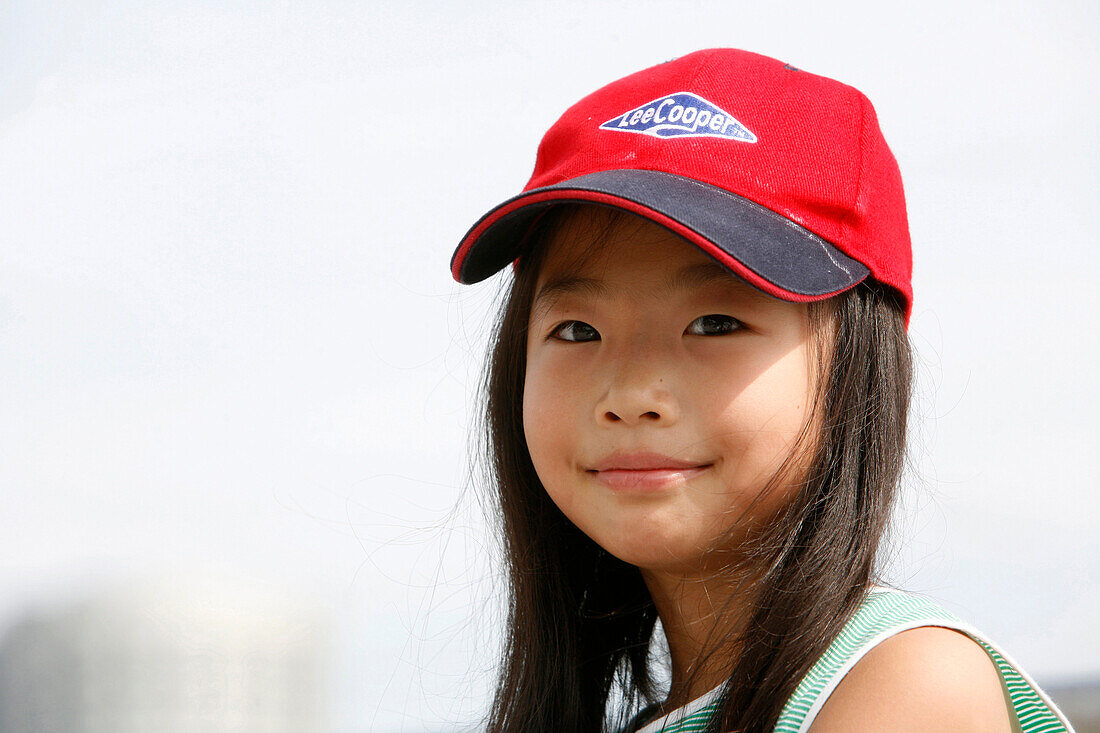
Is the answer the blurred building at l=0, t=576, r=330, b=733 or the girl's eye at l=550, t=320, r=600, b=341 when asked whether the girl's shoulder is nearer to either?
the girl's eye at l=550, t=320, r=600, b=341

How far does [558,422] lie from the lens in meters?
0.83

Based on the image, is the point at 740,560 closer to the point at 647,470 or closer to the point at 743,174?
the point at 647,470

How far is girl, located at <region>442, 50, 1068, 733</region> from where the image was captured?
A: 0.72m

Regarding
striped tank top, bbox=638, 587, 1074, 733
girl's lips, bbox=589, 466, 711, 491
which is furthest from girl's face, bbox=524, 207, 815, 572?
striped tank top, bbox=638, 587, 1074, 733

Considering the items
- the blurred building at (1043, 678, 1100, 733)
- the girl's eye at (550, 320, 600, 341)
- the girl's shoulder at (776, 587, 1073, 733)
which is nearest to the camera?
the girl's shoulder at (776, 587, 1073, 733)

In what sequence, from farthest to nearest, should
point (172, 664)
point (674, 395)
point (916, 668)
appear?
1. point (172, 664)
2. point (674, 395)
3. point (916, 668)

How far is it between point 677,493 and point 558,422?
127 mm

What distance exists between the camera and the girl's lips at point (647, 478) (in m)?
0.77

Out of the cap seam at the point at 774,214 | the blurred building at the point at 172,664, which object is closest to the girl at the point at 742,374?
the cap seam at the point at 774,214

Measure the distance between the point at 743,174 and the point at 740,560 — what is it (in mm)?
328

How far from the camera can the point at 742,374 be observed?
75 cm

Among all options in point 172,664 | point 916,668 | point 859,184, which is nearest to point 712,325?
point 859,184

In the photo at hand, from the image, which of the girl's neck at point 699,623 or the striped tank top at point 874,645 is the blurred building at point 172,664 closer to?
the girl's neck at point 699,623

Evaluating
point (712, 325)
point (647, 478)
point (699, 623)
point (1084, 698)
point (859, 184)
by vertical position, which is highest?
point (859, 184)
